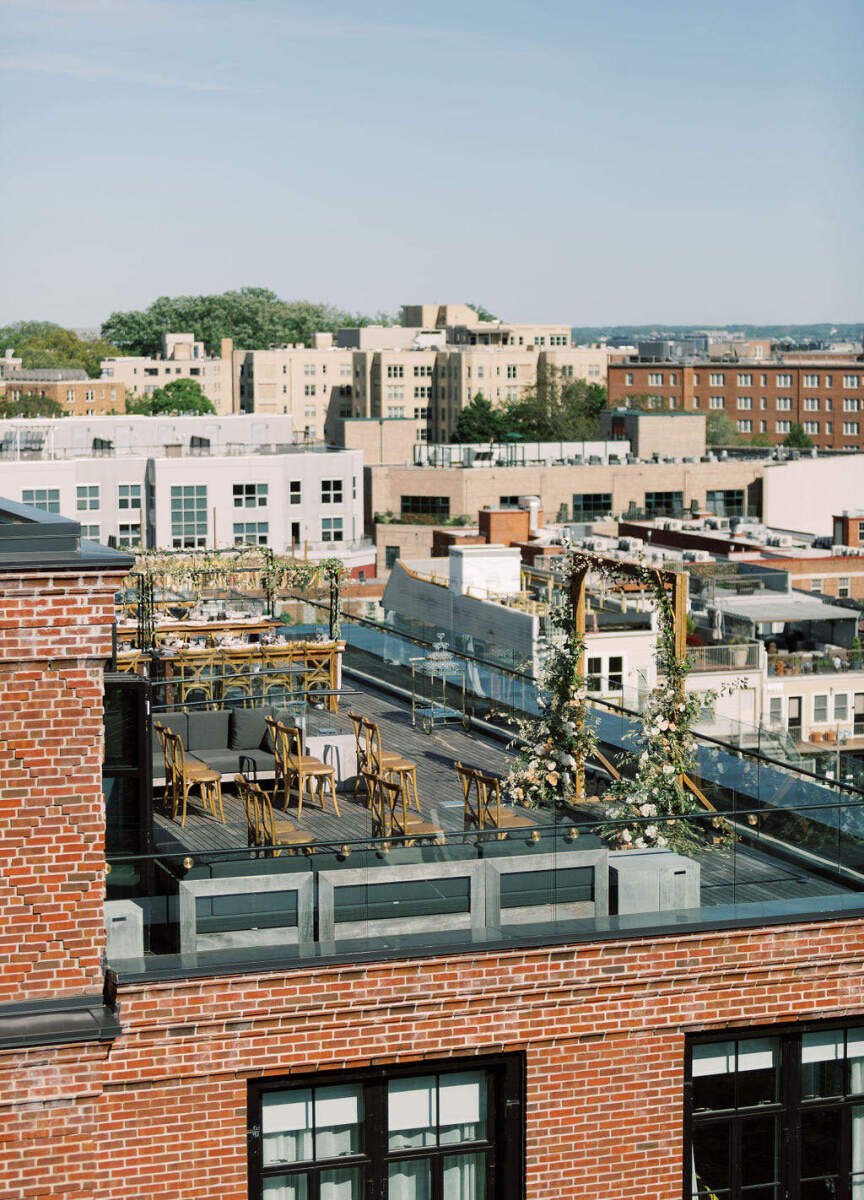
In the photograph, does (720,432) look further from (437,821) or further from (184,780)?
(437,821)

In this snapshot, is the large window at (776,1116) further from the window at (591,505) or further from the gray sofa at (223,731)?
the window at (591,505)

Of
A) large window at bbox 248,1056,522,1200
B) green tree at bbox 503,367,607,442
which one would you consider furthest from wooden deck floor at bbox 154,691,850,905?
green tree at bbox 503,367,607,442

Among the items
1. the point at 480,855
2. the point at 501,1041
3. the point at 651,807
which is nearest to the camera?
the point at 501,1041

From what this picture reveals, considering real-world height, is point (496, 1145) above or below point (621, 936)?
below

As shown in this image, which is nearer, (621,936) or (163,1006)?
(163,1006)

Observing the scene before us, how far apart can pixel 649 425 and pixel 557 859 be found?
393 ft

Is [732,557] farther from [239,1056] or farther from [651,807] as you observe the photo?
[239,1056]

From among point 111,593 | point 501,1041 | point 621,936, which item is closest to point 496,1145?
point 501,1041

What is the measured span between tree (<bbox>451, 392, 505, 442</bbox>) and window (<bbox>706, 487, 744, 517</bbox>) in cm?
4844

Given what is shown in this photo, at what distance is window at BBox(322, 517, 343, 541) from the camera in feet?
307

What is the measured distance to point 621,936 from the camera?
11.8 metres

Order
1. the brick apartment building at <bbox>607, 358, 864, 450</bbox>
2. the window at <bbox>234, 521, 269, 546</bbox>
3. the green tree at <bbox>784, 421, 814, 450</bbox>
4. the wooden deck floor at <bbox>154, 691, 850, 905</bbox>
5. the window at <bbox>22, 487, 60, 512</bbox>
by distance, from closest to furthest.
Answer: the wooden deck floor at <bbox>154, 691, 850, 905</bbox> → the window at <bbox>22, 487, 60, 512</bbox> → the window at <bbox>234, 521, 269, 546</bbox> → the green tree at <bbox>784, 421, 814, 450</bbox> → the brick apartment building at <bbox>607, 358, 864, 450</bbox>

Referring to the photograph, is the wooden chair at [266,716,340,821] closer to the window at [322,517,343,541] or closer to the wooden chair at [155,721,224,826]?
the wooden chair at [155,721,224,826]

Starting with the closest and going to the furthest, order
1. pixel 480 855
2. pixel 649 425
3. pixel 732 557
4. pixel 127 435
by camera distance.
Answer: pixel 480 855 → pixel 732 557 → pixel 127 435 → pixel 649 425
